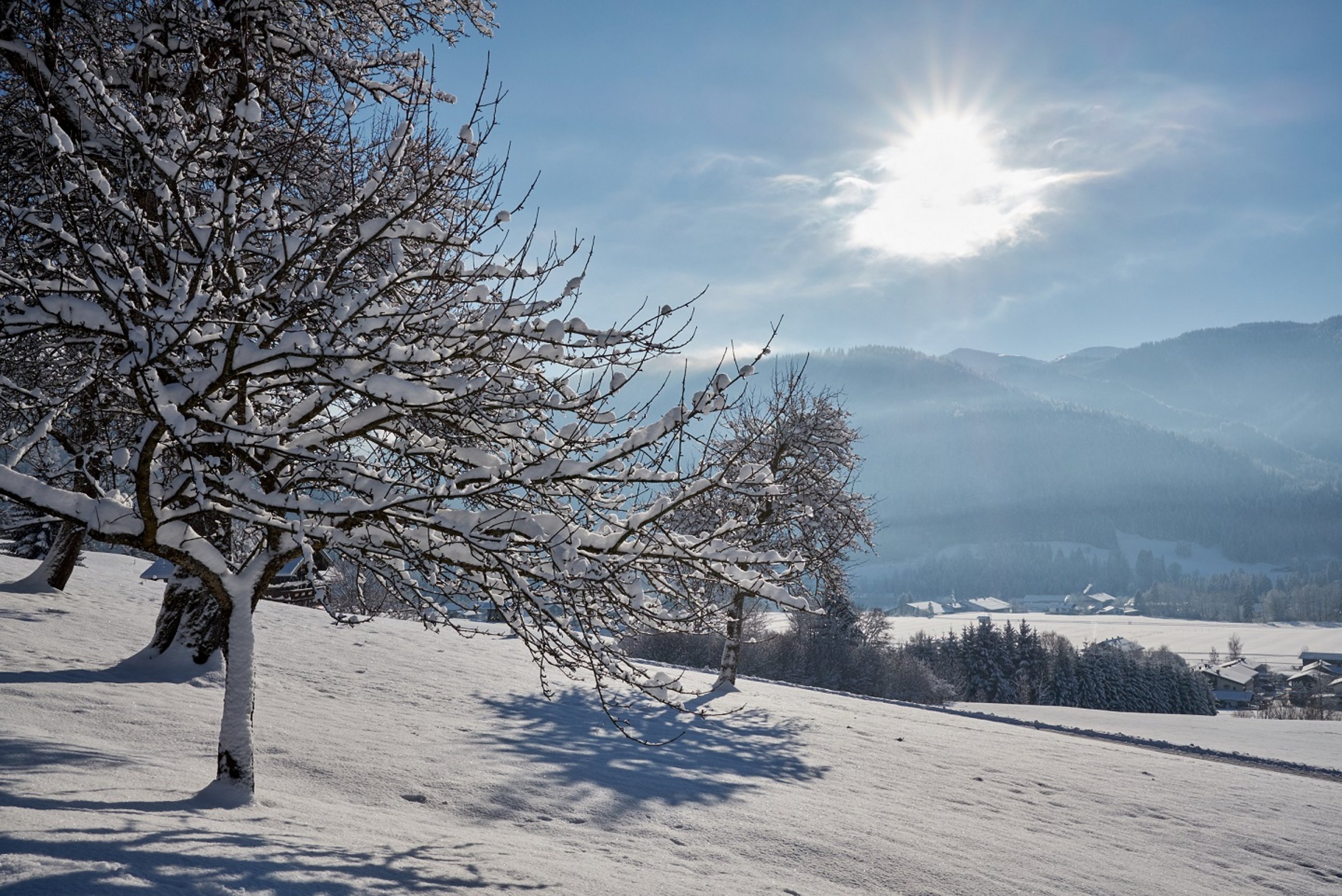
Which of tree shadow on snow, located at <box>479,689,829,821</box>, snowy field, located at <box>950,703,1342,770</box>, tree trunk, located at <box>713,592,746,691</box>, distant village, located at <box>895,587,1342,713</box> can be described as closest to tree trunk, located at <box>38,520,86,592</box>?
tree shadow on snow, located at <box>479,689,829,821</box>

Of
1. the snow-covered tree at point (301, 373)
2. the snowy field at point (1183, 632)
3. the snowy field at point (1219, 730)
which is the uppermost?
the snowy field at point (1183, 632)

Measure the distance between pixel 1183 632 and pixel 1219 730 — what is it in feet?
495

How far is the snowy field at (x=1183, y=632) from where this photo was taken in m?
113

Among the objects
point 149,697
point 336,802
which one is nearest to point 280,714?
point 149,697

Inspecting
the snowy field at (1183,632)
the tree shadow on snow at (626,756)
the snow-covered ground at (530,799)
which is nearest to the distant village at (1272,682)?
the snowy field at (1183,632)

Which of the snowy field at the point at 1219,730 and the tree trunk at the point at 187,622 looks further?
the snowy field at the point at 1219,730

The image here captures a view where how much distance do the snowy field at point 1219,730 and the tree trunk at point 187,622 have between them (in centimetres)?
1835

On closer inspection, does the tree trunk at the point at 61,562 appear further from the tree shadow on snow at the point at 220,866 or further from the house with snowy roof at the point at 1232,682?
the house with snowy roof at the point at 1232,682

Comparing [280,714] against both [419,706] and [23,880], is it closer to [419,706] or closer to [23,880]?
[419,706]

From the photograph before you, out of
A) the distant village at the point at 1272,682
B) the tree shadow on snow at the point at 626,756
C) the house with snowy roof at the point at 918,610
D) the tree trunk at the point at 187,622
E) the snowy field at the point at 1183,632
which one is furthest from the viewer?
the house with snowy roof at the point at 918,610

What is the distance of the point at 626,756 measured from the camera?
29.7ft

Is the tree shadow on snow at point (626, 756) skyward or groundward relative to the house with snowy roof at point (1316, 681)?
groundward

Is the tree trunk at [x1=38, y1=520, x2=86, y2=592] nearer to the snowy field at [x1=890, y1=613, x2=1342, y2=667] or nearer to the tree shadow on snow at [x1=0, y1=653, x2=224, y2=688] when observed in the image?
the tree shadow on snow at [x1=0, y1=653, x2=224, y2=688]

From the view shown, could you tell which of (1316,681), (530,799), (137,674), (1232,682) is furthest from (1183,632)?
(137,674)
